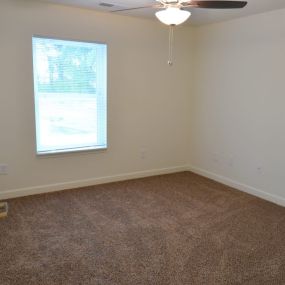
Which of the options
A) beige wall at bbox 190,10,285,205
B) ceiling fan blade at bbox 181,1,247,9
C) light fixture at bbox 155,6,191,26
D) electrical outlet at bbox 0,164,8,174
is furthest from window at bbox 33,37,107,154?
ceiling fan blade at bbox 181,1,247,9

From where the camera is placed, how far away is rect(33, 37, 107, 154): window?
3764 millimetres

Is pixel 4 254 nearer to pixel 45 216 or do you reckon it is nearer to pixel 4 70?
pixel 45 216

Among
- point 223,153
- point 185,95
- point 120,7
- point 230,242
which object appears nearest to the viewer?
point 230,242

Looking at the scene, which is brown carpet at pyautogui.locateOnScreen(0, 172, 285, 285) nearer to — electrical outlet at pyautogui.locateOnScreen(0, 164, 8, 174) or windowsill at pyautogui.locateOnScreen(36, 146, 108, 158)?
electrical outlet at pyautogui.locateOnScreen(0, 164, 8, 174)

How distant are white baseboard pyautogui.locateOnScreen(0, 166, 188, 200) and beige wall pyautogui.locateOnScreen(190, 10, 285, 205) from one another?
64 cm

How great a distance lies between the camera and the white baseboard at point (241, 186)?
376 cm

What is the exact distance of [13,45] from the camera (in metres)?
3.46

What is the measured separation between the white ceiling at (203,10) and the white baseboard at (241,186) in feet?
7.49

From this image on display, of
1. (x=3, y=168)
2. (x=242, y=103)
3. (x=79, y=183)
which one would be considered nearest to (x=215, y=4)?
(x=242, y=103)

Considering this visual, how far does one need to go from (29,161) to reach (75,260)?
5.73 feet

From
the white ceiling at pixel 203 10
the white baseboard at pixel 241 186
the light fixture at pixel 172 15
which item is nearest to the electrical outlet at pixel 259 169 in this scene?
the white baseboard at pixel 241 186

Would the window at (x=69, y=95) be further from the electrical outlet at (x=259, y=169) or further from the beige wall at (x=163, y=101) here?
the electrical outlet at (x=259, y=169)

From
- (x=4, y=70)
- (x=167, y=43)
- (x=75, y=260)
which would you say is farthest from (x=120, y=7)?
(x=75, y=260)

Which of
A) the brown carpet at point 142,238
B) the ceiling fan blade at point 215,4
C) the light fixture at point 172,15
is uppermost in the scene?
the ceiling fan blade at point 215,4
